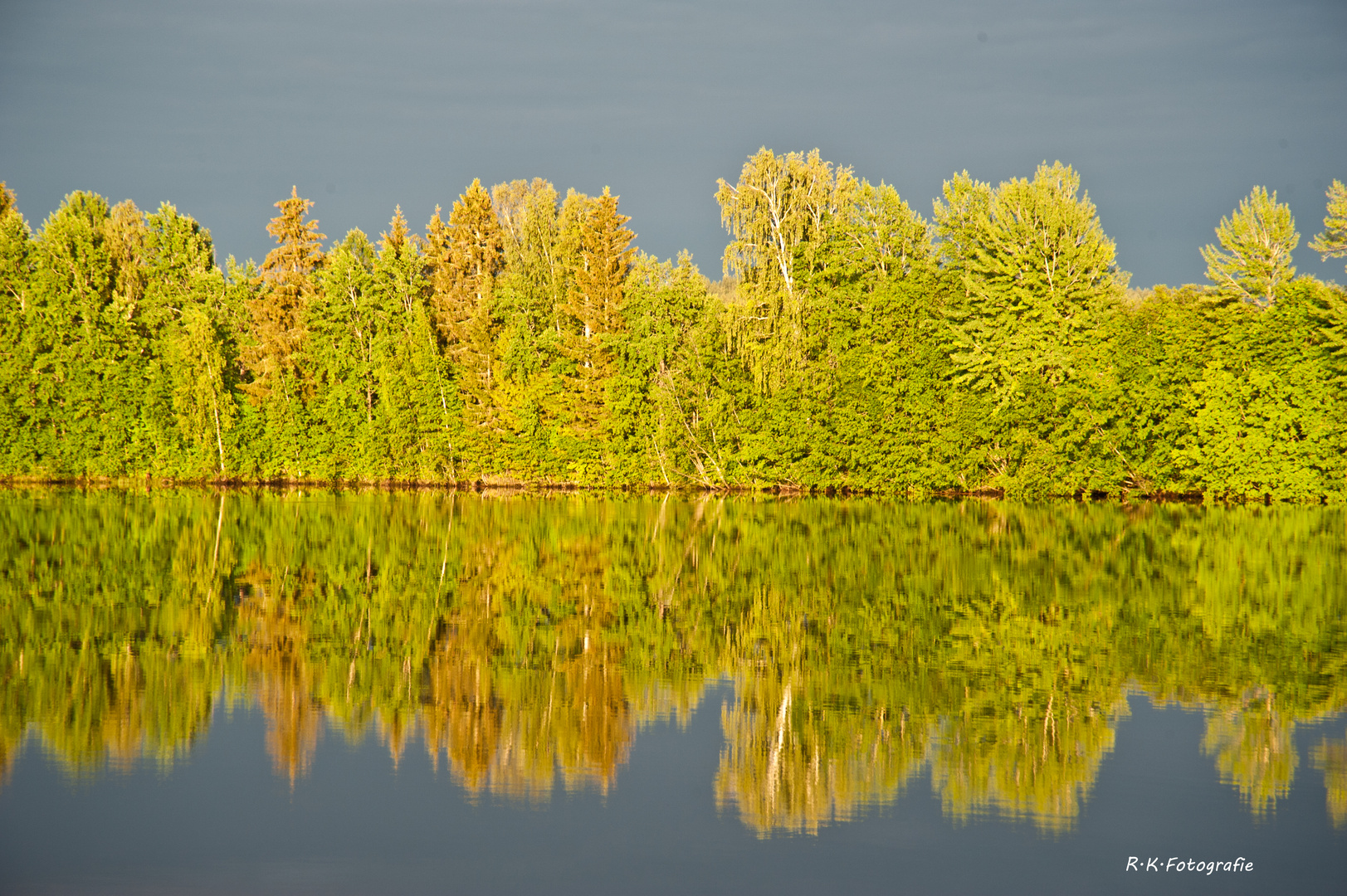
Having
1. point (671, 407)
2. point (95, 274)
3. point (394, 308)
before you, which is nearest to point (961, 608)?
point (671, 407)

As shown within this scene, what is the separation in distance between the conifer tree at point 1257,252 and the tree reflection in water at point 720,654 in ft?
66.7

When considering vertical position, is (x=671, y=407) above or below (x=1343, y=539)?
above

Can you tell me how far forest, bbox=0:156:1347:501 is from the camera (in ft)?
138

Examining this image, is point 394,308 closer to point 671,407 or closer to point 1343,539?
point 671,407

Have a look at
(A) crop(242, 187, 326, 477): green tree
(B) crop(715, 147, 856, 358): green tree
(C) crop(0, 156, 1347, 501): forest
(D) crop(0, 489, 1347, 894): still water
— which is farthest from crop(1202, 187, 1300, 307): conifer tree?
(A) crop(242, 187, 326, 477): green tree

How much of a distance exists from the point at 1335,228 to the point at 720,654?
122 ft

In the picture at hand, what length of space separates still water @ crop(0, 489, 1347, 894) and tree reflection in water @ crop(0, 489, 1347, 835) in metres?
0.06

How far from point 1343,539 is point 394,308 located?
139ft

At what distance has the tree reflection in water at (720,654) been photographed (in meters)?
8.96

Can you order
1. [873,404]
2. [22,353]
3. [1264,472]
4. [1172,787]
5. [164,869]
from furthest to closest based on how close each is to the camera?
[22,353] → [873,404] → [1264,472] → [1172,787] → [164,869]

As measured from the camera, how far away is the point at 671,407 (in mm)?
49375

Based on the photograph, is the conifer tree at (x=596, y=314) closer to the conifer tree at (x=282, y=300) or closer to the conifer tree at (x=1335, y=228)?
the conifer tree at (x=282, y=300)

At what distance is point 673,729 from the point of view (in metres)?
9.98

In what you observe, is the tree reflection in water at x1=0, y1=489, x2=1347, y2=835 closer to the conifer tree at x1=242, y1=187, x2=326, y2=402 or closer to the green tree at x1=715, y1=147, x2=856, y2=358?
the green tree at x1=715, y1=147, x2=856, y2=358
